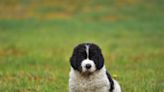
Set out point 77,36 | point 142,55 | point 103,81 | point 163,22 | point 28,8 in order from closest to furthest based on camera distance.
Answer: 1. point 103,81
2. point 142,55
3. point 77,36
4. point 163,22
5. point 28,8

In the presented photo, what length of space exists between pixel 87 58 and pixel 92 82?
0.48m

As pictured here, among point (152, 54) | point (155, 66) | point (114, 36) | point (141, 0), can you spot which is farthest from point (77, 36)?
point (141, 0)

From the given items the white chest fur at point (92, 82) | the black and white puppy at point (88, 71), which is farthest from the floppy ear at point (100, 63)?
the white chest fur at point (92, 82)

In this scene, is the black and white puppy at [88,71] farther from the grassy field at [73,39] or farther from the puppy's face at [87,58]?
the grassy field at [73,39]

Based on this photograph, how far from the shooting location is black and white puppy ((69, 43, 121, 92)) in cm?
858

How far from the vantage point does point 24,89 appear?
37.1ft

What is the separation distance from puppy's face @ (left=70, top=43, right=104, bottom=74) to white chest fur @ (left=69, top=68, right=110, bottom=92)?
6.5 inches

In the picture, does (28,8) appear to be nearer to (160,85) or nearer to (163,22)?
(163,22)

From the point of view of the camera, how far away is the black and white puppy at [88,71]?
8578 millimetres

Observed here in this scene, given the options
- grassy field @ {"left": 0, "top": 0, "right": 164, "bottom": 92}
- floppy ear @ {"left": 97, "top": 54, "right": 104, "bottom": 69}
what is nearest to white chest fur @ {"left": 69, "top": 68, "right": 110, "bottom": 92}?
floppy ear @ {"left": 97, "top": 54, "right": 104, "bottom": 69}

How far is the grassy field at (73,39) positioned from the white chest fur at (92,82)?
2.25 meters

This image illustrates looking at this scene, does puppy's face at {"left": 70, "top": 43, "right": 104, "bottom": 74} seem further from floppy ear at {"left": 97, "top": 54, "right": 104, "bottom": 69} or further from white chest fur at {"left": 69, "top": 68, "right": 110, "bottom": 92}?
white chest fur at {"left": 69, "top": 68, "right": 110, "bottom": 92}

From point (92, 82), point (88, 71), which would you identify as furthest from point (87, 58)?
point (92, 82)

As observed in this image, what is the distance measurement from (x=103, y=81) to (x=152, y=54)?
458 inches
